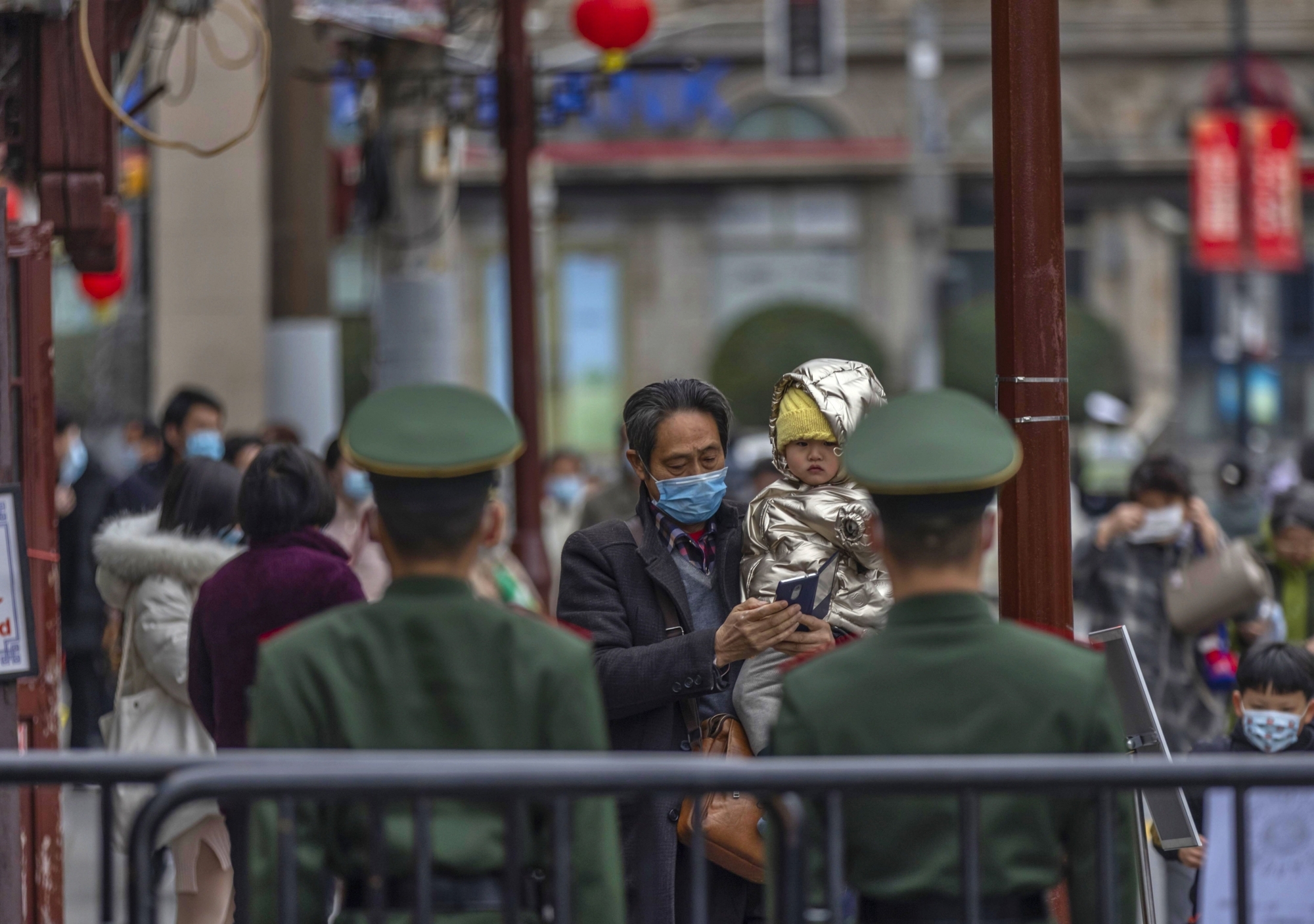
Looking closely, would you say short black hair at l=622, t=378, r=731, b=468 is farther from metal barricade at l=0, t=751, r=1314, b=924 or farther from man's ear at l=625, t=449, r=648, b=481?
metal barricade at l=0, t=751, r=1314, b=924

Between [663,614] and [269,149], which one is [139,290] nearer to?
[269,149]

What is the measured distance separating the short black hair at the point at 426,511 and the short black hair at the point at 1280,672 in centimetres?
318

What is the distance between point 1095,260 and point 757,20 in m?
7.08

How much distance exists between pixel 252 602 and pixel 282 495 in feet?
1.02

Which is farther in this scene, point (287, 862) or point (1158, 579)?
point (1158, 579)

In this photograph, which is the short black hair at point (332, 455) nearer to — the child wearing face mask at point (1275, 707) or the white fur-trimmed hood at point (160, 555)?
the white fur-trimmed hood at point (160, 555)

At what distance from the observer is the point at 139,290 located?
2697cm

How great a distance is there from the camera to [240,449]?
833 centimetres

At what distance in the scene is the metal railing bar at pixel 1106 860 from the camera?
309cm

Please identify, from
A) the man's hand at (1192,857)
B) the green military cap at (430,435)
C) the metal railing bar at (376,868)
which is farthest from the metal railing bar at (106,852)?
the man's hand at (1192,857)

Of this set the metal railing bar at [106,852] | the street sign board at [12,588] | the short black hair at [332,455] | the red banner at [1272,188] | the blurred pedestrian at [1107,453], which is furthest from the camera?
the red banner at [1272,188]

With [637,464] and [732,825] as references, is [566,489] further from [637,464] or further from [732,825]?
[732,825]

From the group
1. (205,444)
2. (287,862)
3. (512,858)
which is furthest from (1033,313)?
(205,444)

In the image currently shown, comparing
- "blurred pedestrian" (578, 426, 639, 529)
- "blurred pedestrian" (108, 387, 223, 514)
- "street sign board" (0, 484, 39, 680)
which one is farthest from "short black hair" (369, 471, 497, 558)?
"blurred pedestrian" (578, 426, 639, 529)
